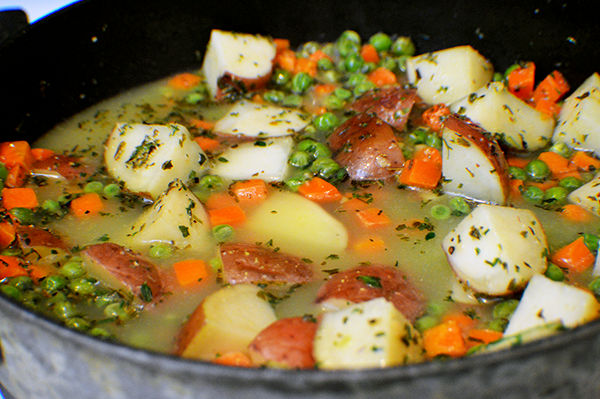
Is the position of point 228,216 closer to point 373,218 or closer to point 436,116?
point 373,218

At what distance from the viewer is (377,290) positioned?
2.52 m

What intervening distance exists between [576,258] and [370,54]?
2436 millimetres

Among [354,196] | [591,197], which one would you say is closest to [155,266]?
[354,196]

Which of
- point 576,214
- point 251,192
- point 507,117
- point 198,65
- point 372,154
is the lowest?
point 576,214

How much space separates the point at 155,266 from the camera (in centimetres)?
281

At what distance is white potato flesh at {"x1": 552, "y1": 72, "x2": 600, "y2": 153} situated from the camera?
3.54 m

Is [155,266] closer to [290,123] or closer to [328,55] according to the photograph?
[290,123]

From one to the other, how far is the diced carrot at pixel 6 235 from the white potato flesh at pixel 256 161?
3.88ft

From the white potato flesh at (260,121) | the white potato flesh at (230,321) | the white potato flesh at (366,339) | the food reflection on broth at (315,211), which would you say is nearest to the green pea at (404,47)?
the food reflection on broth at (315,211)

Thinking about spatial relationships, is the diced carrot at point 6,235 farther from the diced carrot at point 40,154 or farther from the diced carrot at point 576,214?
the diced carrot at point 576,214

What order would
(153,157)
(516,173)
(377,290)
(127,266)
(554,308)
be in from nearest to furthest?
(554,308)
(377,290)
(127,266)
(153,157)
(516,173)

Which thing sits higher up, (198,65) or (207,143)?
(198,65)

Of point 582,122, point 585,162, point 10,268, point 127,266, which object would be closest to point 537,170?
point 585,162

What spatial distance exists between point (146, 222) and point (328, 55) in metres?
2.42
